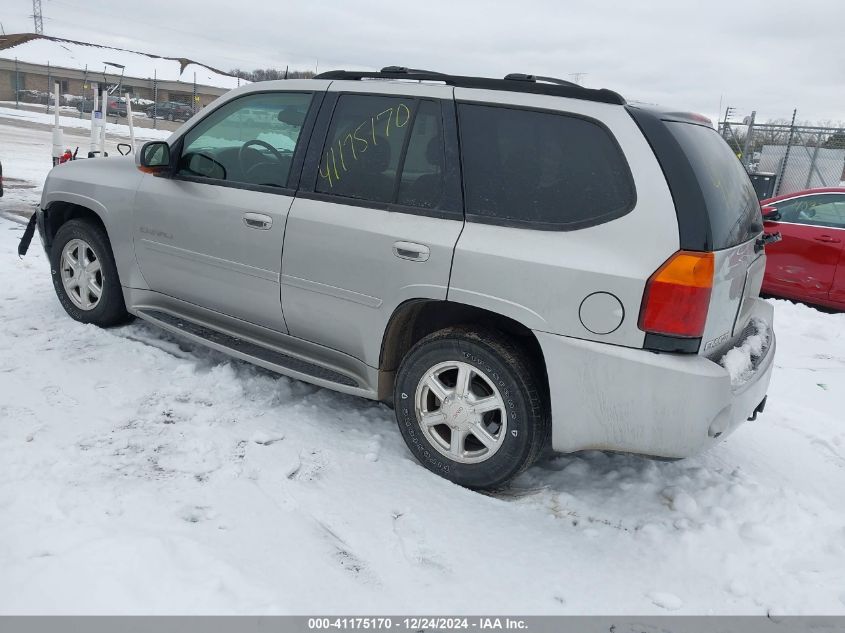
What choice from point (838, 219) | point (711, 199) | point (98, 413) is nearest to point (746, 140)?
point (838, 219)

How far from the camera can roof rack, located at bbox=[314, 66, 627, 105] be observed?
9.97 ft

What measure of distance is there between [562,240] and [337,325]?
1314 millimetres

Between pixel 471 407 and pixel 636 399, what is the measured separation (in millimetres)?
785

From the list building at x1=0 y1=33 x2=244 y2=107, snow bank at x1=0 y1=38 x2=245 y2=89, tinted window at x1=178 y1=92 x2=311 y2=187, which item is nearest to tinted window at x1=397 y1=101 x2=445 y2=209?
tinted window at x1=178 y1=92 x2=311 y2=187

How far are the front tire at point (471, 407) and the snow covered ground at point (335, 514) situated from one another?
0.47ft

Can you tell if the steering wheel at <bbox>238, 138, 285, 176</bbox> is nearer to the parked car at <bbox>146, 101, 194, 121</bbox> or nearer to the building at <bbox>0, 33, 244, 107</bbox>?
the parked car at <bbox>146, 101, 194, 121</bbox>

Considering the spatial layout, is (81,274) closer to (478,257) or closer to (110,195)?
(110,195)

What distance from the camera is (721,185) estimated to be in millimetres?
3148

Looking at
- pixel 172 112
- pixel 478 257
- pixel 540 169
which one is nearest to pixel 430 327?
pixel 478 257

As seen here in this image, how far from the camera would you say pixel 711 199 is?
292cm

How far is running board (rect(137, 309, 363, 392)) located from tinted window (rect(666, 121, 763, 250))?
193 cm

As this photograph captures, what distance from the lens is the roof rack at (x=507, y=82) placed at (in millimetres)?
3039
